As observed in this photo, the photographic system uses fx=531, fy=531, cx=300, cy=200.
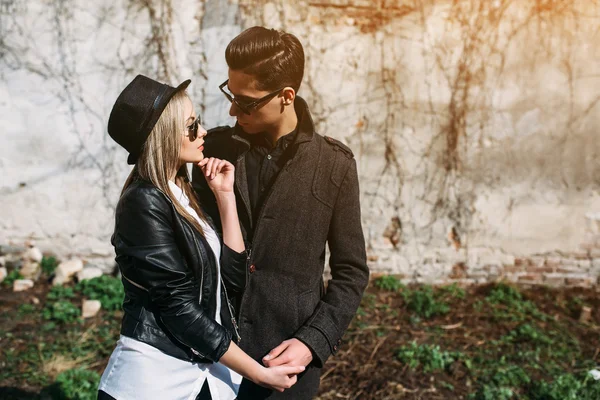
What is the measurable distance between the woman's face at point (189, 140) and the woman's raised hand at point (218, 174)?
81 mm

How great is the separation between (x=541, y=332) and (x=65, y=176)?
15.1ft

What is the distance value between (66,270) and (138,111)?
3814 millimetres

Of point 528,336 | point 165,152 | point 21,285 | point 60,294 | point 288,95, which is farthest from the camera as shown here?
point 21,285

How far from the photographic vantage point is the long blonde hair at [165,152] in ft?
6.10

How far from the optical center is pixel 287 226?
2.18 m

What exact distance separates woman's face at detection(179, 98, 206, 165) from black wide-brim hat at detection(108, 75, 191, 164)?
109 millimetres

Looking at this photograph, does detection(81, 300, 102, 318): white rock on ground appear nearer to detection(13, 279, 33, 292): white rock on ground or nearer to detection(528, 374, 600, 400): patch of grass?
detection(13, 279, 33, 292): white rock on ground

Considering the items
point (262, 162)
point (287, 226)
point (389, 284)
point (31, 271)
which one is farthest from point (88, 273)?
point (287, 226)

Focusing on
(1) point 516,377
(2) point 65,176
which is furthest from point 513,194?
(2) point 65,176

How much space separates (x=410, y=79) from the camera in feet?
16.4

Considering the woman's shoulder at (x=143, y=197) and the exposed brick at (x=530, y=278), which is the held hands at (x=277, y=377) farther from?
the exposed brick at (x=530, y=278)

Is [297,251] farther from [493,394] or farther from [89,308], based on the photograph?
[89,308]

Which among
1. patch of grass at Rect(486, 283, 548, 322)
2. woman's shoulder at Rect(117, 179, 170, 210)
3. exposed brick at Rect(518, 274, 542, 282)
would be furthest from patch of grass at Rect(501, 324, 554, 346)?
woman's shoulder at Rect(117, 179, 170, 210)

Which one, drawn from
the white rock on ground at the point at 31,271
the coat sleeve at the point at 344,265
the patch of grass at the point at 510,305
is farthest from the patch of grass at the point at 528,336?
the white rock on ground at the point at 31,271
